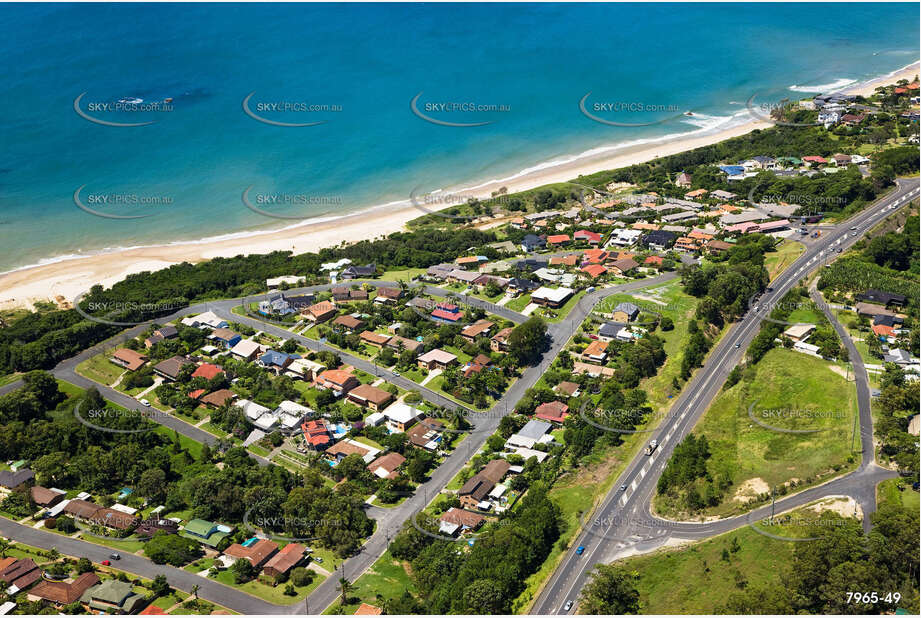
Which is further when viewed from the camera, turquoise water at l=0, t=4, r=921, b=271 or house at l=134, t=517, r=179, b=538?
turquoise water at l=0, t=4, r=921, b=271

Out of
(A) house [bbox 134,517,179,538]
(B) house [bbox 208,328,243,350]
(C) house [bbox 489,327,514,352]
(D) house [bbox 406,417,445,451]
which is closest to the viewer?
(A) house [bbox 134,517,179,538]

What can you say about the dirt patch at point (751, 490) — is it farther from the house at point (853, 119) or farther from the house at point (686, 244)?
the house at point (853, 119)

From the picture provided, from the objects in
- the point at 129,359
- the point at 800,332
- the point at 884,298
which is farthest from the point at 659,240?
the point at 129,359

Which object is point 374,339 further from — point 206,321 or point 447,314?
point 206,321

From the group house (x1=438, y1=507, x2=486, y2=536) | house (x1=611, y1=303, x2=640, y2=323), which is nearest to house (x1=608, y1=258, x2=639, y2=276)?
house (x1=611, y1=303, x2=640, y2=323)

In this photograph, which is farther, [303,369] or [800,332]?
[303,369]

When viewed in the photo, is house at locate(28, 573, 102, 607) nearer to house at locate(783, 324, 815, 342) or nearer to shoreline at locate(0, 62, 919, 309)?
shoreline at locate(0, 62, 919, 309)
